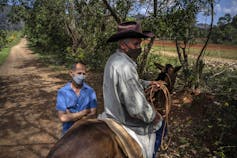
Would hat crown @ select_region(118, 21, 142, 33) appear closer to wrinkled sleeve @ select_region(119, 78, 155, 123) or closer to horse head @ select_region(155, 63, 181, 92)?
wrinkled sleeve @ select_region(119, 78, 155, 123)

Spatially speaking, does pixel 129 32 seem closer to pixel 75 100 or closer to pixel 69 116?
pixel 75 100

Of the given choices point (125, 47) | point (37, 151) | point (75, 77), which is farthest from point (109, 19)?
point (125, 47)

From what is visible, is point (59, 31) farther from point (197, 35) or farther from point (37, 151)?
point (37, 151)

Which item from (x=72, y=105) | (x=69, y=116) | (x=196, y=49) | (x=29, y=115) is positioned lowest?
(x=29, y=115)

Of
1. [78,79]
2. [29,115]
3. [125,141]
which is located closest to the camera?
[125,141]

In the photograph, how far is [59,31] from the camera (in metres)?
21.7

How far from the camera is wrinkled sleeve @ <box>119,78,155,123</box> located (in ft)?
7.95

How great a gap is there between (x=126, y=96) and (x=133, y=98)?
0.07 m

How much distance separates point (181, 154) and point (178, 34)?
3.55m

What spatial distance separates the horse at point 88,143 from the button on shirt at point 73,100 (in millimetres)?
919

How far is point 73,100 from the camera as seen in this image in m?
3.47

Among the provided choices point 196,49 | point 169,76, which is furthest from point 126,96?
point 196,49

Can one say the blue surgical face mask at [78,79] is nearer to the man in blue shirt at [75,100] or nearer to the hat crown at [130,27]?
the man in blue shirt at [75,100]

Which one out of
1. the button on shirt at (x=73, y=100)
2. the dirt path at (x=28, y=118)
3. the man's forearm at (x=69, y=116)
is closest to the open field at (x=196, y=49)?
the dirt path at (x=28, y=118)
